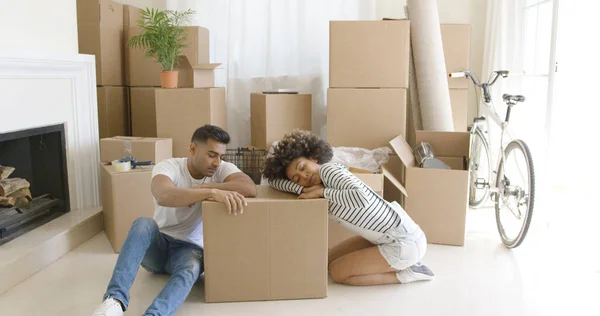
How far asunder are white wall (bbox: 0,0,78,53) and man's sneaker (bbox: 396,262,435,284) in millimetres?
2061

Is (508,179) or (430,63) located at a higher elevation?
(430,63)

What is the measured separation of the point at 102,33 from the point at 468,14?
2.73 metres

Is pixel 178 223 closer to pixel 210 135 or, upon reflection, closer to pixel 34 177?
pixel 210 135

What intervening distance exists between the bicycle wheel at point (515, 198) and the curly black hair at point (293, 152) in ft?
3.46

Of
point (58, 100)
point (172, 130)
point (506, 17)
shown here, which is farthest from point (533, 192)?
point (58, 100)

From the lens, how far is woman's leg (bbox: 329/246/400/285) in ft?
7.79

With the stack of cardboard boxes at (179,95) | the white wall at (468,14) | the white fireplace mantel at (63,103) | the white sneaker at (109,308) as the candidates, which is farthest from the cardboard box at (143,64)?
the white sneaker at (109,308)

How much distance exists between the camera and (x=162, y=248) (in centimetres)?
230

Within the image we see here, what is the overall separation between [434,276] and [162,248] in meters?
1.22

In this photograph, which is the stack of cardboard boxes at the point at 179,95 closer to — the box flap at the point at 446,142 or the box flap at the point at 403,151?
the box flap at the point at 403,151

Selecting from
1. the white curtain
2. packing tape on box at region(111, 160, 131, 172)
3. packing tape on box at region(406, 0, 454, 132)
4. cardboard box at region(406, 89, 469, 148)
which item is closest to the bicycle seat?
packing tape on box at region(406, 0, 454, 132)

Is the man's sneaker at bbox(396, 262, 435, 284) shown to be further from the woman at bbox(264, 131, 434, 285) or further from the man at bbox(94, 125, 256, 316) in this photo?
the man at bbox(94, 125, 256, 316)

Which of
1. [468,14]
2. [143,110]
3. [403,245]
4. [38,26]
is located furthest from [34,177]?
[468,14]

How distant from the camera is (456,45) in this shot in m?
3.78
